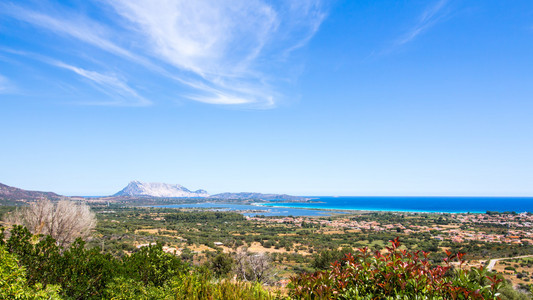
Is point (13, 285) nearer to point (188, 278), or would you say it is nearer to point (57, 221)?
point (188, 278)

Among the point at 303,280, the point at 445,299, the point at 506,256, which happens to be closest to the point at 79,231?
the point at 303,280

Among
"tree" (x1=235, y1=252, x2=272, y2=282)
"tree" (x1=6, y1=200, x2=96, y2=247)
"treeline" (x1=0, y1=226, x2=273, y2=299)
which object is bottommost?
"tree" (x1=235, y1=252, x2=272, y2=282)

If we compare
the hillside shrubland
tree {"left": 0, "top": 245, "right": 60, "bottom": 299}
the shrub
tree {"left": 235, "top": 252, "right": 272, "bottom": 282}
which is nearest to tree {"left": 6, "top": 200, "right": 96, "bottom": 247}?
tree {"left": 235, "top": 252, "right": 272, "bottom": 282}

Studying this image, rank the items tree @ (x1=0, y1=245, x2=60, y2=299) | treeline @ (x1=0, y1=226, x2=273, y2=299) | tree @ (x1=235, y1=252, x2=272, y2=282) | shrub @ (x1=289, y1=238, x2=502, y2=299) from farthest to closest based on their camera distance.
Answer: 1. tree @ (x1=235, y1=252, x2=272, y2=282)
2. treeline @ (x1=0, y1=226, x2=273, y2=299)
3. tree @ (x1=0, y1=245, x2=60, y2=299)
4. shrub @ (x1=289, y1=238, x2=502, y2=299)

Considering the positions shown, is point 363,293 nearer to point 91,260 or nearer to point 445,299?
point 445,299

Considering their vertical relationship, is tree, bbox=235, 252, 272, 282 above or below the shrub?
below

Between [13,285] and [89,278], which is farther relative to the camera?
[89,278]

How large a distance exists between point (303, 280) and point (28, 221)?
75.9ft

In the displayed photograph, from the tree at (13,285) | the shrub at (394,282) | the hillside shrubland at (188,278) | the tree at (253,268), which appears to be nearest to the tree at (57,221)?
the tree at (253,268)

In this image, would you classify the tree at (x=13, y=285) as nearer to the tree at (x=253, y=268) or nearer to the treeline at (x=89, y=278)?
the treeline at (x=89, y=278)

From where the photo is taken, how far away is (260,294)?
3.91 m

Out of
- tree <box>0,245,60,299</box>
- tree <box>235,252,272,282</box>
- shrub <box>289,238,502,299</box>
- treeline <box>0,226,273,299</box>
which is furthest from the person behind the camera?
tree <box>235,252,272,282</box>

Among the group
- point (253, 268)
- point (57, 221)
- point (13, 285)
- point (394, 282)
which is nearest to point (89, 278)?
point (13, 285)

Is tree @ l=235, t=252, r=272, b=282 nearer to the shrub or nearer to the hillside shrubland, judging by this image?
the hillside shrubland
